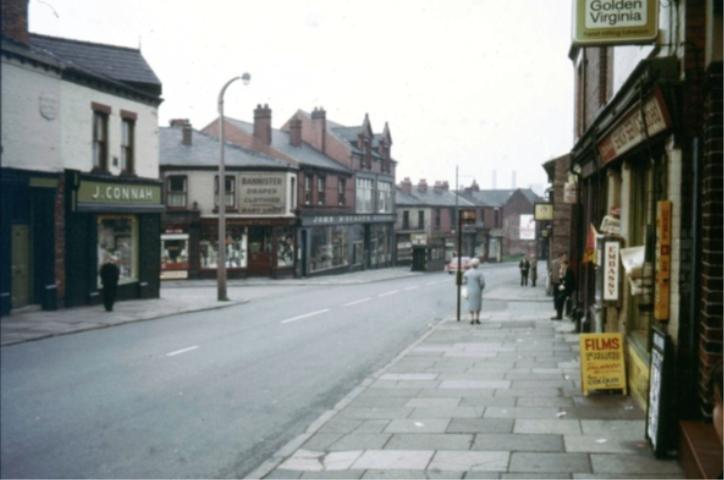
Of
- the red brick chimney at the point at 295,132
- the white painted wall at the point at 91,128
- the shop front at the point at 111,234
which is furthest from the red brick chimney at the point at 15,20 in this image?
the red brick chimney at the point at 295,132

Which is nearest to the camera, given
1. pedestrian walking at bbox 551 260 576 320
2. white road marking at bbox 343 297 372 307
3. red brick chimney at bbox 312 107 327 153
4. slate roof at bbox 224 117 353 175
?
pedestrian walking at bbox 551 260 576 320

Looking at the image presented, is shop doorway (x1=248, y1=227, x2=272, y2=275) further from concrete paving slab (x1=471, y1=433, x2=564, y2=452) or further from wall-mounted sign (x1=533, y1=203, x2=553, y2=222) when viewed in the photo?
concrete paving slab (x1=471, y1=433, x2=564, y2=452)

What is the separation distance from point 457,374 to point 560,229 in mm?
19556

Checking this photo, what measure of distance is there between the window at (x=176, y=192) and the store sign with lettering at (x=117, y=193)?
16.0 meters

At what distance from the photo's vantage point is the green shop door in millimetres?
22359

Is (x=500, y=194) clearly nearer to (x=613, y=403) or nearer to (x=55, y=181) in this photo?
(x=55, y=181)

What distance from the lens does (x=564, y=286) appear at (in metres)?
21.9

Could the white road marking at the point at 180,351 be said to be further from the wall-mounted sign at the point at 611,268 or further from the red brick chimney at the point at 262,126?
the red brick chimney at the point at 262,126

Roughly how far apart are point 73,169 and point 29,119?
418 cm

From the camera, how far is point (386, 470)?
24.8ft

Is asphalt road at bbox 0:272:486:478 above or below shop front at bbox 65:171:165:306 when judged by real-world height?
below

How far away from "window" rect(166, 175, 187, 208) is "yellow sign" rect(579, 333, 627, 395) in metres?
37.7

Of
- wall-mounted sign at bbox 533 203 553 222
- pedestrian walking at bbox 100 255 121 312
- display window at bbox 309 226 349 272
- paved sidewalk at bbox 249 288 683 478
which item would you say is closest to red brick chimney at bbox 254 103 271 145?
display window at bbox 309 226 349 272

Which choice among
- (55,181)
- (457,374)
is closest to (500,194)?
(55,181)
